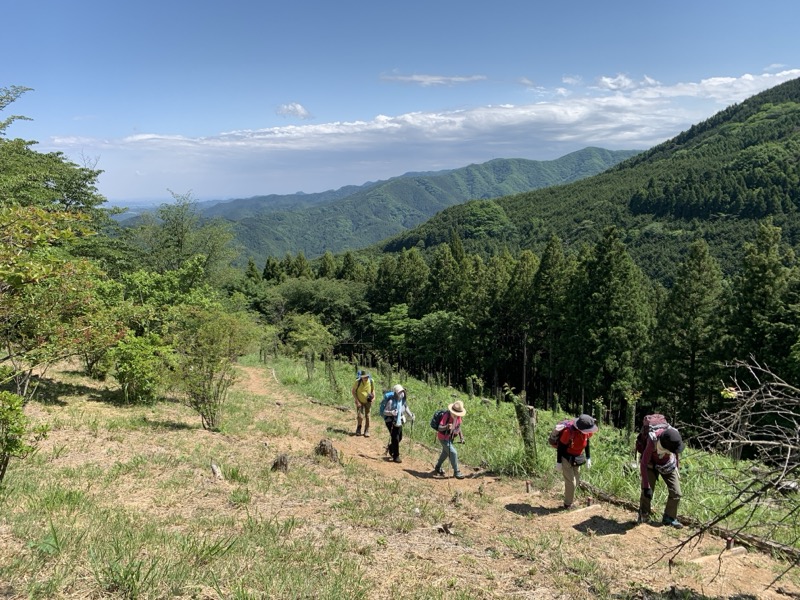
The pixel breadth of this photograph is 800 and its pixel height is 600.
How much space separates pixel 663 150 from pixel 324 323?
6189 inches

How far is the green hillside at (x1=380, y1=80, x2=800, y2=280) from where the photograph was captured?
82.9 metres

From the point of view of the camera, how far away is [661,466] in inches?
230

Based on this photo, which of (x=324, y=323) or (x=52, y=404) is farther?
(x=324, y=323)

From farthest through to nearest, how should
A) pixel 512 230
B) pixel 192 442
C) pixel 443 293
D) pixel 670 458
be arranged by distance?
pixel 512 230, pixel 443 293, pixel 192 442, pixel 670 458

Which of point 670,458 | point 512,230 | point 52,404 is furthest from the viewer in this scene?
point 512,230

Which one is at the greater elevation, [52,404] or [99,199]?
[99,199]

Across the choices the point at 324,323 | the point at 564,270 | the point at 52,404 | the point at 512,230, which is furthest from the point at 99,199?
the point at 512,230

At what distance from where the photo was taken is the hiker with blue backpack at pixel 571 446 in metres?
6.53

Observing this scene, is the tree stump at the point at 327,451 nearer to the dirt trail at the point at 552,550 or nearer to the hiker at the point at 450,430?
the dirt trail at the point at 552,550

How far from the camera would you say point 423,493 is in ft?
23.2

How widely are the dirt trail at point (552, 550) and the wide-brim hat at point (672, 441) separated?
102 cm

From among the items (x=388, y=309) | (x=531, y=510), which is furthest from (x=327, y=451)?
(x=388, y=309)

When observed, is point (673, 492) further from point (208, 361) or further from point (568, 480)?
point (208, 361)

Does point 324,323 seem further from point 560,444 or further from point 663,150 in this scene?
point 663,150
